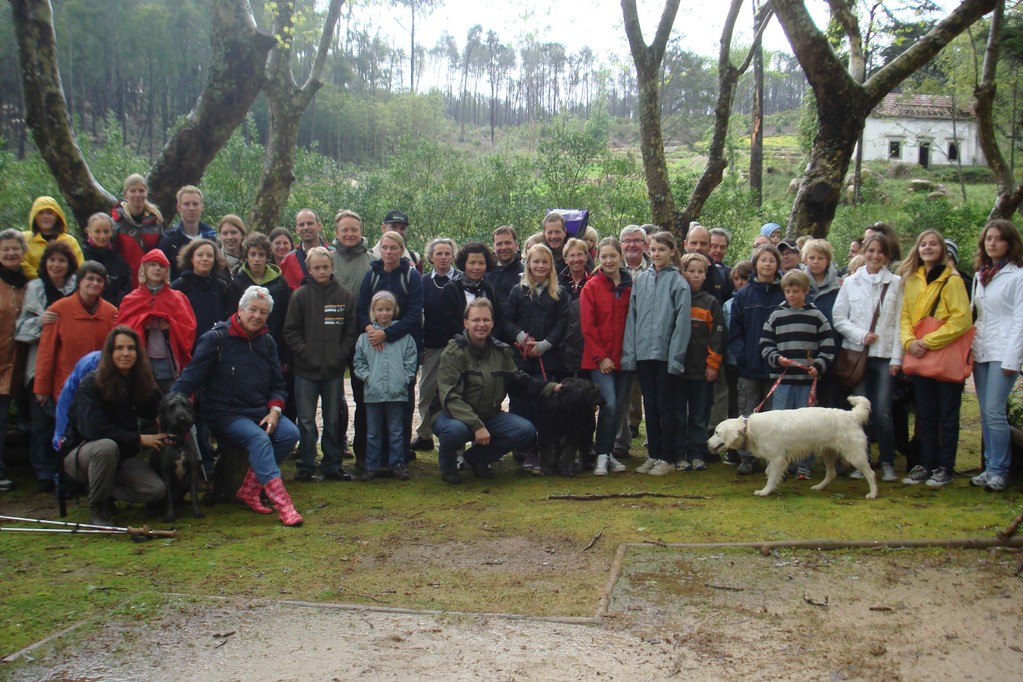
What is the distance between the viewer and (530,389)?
7.36 m

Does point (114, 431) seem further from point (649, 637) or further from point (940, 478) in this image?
point (940, 478)

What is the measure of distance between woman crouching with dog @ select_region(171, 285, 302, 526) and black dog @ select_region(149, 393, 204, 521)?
27 cm

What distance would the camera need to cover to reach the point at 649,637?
4070mm

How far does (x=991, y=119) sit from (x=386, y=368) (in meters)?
11.7

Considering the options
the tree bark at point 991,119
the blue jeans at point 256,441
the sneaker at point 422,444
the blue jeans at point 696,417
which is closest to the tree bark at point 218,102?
the sneaker at point 422,444

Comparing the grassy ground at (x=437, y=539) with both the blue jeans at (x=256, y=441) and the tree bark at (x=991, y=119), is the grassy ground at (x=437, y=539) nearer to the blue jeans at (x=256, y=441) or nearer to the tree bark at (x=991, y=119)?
the blue jeans at (x=256, y=441)

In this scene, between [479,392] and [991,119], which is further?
[991,119]

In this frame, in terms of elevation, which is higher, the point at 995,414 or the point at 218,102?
the point at 218,102

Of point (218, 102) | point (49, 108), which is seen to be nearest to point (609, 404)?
point (218, 102)

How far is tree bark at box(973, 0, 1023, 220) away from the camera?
13.1 metres

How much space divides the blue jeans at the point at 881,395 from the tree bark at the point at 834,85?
334 cm

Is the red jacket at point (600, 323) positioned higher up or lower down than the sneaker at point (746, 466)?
higher up

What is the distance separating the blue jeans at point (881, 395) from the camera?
7051mm

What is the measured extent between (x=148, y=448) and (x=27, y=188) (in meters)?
18.9
